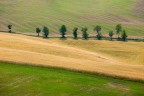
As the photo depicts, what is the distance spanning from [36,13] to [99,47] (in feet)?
320

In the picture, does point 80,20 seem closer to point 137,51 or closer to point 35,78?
point 137,51

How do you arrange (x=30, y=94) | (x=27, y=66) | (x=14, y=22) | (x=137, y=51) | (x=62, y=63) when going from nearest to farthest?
(x=30, y=94) < (x=27, y=66) < (x=62, y=63) < (x=137, y=51) < (x=14, y=22)

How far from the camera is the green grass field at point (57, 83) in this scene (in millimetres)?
39938

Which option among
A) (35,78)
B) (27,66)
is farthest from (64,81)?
(27,66)

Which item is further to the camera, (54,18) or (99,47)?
(54,18)

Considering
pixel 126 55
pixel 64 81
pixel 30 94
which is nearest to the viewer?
pixel 30 94

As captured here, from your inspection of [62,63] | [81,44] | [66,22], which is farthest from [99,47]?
[66,22]

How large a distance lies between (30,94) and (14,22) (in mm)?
140687

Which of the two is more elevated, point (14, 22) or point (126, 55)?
point (14, 22)

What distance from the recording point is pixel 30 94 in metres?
38.8

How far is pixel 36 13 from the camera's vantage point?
198125 millimetres

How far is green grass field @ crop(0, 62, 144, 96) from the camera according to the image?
39938 mm

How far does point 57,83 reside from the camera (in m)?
42.5

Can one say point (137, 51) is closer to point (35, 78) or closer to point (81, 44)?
point (81, 44)
